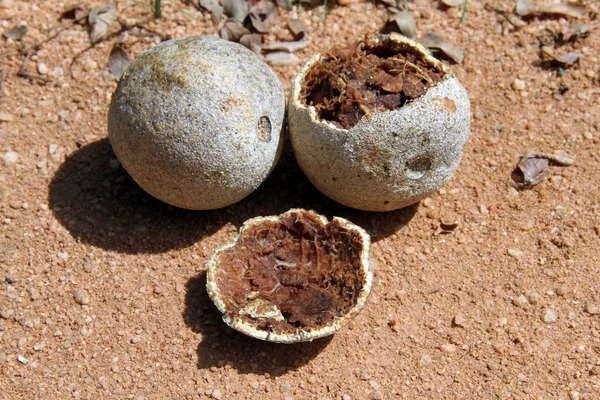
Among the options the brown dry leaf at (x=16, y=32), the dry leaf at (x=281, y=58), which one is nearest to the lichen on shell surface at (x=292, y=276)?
the dry leaf at (x=281, y=58)

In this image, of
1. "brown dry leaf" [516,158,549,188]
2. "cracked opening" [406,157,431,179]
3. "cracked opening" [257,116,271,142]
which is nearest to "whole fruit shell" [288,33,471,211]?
"cracked opening" [406,157,431,179]

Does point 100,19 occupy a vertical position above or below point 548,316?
above

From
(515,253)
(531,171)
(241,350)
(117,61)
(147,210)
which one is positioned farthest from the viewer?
(117,61)

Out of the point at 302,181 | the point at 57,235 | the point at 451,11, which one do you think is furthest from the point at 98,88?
the point at 451,11

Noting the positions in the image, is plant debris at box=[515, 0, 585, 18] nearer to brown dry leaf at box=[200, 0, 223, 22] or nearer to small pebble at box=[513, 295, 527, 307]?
brown dry leaf at box=[200, 0, 223, 22]

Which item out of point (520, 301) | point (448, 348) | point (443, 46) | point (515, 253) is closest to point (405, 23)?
point (443, 46)

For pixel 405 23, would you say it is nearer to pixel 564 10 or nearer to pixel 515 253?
pixel 564 10

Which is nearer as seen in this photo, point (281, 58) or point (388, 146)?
point (388, 146)
